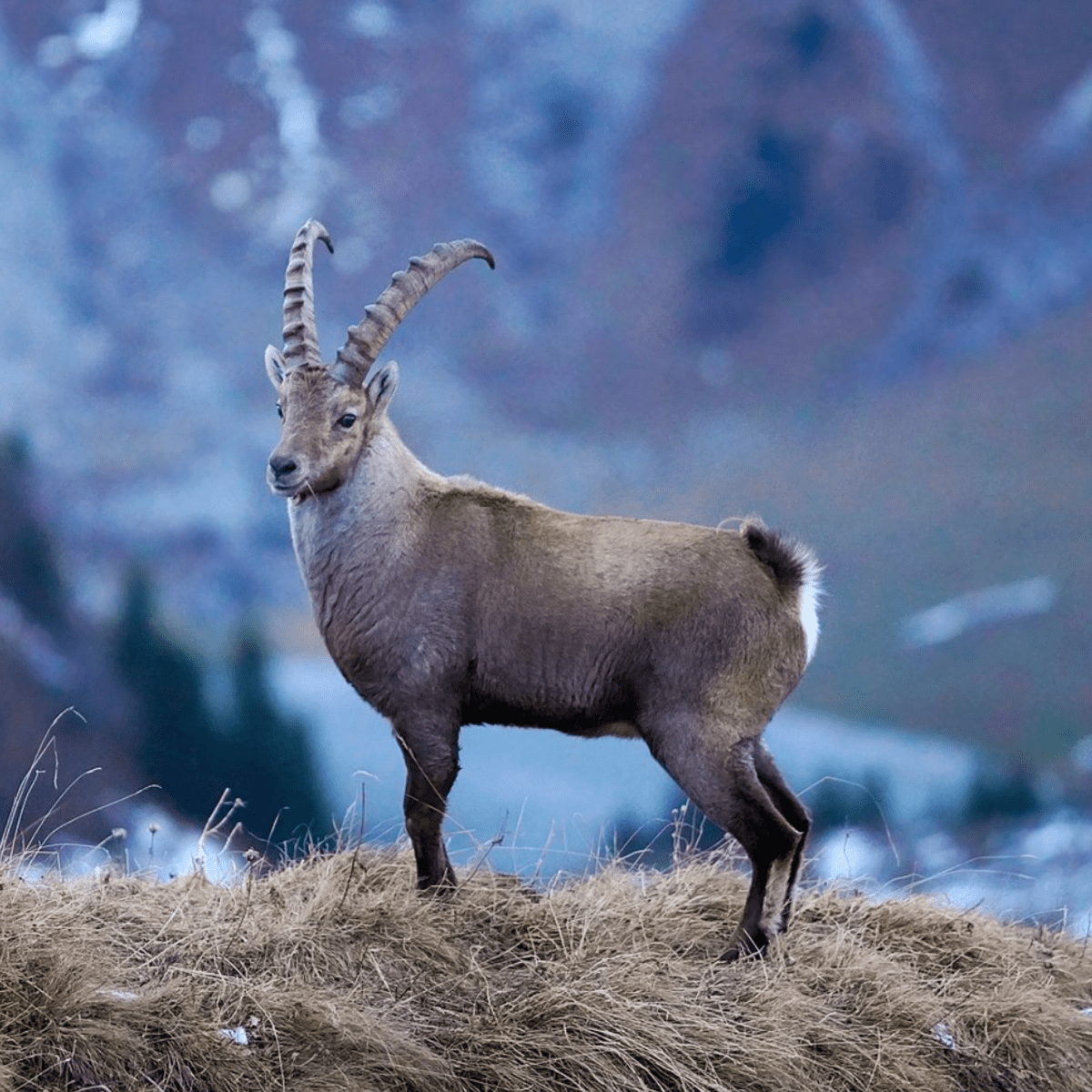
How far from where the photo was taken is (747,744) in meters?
5.79

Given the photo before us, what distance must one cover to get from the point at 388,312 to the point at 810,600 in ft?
7.48

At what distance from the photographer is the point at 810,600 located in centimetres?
607

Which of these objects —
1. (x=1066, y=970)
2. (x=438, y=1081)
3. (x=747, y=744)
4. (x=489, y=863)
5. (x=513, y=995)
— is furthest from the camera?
(x=1066, y=970)

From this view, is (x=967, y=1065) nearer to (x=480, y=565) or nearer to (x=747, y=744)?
(x=747, y=744)

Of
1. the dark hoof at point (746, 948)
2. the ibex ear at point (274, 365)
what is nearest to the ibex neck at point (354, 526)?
the ibex ear at point (274, 365)

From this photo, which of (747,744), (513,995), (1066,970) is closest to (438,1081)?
(513,995)

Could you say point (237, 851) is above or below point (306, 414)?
below

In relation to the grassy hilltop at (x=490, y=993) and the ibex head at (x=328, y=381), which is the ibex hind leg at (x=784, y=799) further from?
the ibex head at (x=328, y=381)

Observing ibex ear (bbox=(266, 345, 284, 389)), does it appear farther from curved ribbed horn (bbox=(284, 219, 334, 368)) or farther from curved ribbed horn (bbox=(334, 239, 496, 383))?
curved ribbed horn (bbox=(334, 239, 496, 383))

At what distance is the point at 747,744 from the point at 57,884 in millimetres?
3143

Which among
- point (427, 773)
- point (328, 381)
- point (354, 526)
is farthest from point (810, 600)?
point (328, 381)

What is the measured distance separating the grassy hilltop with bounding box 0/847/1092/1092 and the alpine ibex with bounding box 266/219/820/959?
1.33 feet

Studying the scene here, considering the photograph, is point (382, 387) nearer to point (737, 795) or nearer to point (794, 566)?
point (794, 566)

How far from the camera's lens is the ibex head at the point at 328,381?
19.0 ft
